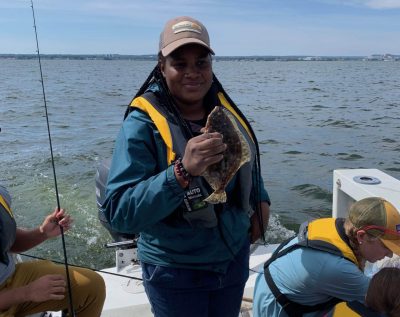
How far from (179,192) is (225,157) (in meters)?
0.30

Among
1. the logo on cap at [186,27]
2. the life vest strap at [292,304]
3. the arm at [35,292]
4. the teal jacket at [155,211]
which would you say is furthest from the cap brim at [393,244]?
the arm at [35,292]

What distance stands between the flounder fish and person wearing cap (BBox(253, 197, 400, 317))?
0.83 m

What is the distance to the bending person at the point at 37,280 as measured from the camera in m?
2.48

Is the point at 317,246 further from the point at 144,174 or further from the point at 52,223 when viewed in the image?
the point at 52,223

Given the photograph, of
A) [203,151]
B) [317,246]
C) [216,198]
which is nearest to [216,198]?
[216,198]

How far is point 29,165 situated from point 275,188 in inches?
241

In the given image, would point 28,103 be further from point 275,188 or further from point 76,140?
point 275,188

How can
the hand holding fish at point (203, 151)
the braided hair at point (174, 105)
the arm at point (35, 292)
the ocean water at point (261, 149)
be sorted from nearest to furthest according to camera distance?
the hand holding fish at point (203, 151)
the braided hair at point (174, 105)
the arm at point (35, 292)
the ocean water at point (261, 149)

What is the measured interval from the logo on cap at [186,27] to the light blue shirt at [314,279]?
1394 millimetres

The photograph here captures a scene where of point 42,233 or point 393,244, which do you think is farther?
point 42,233

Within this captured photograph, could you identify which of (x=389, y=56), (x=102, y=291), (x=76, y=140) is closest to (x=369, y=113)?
(x=76, y=140)

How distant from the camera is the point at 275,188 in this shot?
966 centimetres

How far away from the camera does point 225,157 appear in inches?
78.4

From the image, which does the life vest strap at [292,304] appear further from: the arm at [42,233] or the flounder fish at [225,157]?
the arm at [42,233]
